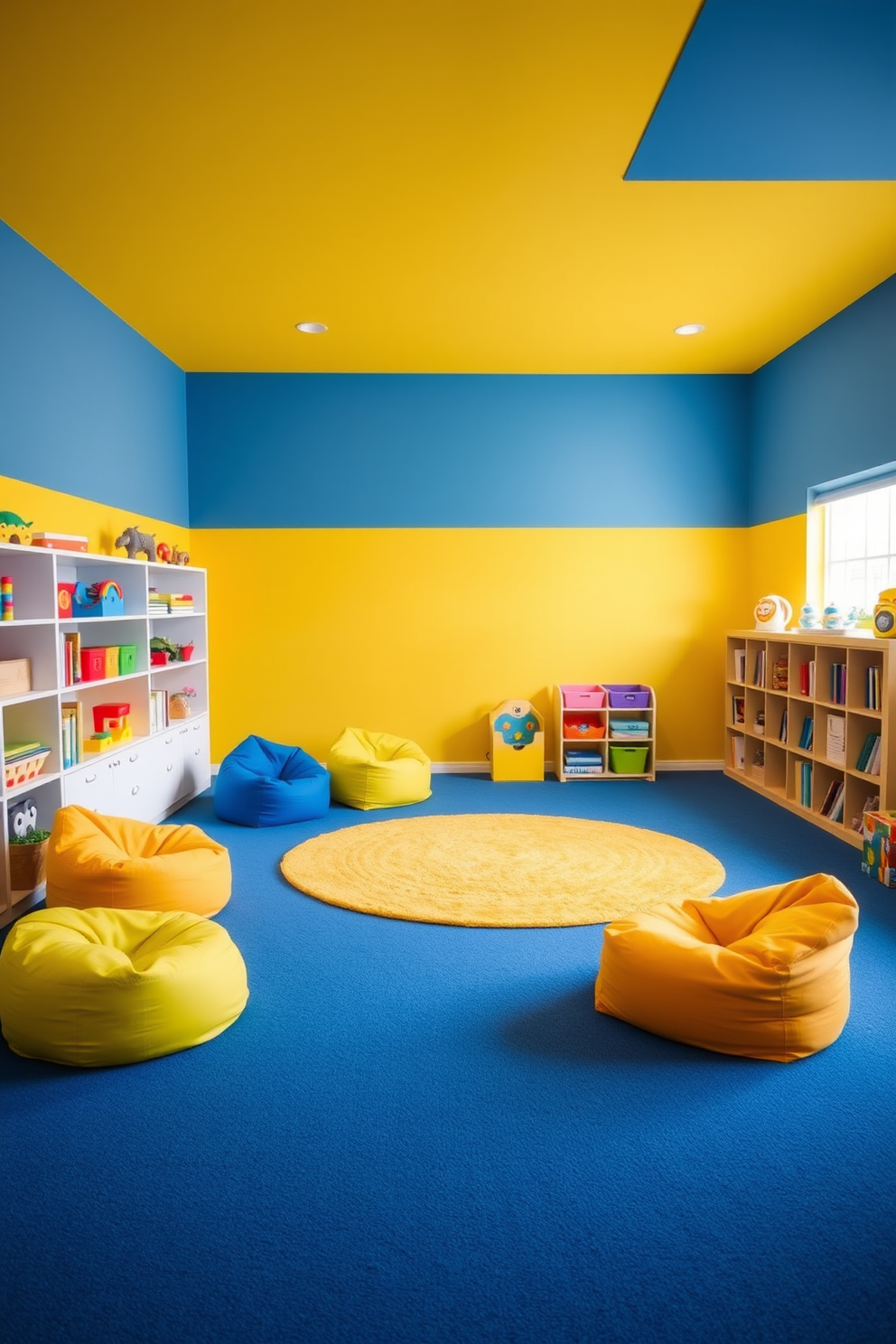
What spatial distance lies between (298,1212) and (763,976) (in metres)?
1.45

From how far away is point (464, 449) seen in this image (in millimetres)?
7246

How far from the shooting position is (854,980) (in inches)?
130

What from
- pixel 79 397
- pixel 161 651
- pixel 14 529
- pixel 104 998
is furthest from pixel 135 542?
pixel 104 998

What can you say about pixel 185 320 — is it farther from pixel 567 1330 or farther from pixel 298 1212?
pixel 567 1330

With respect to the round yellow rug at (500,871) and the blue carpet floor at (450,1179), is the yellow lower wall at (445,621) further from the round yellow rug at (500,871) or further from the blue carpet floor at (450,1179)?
the blue carpet floor at (450,1179)

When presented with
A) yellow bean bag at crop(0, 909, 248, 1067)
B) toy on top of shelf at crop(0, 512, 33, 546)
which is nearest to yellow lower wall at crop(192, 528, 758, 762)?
toy on top of shelf at crop(0, 512, 33, 546)

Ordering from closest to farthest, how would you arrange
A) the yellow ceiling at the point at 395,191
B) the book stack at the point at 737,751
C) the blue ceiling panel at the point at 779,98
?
the yellow ceiling at the point at 395,191
the blue ceiling panel at the point at 779,98
the book stack at the point at 737,751

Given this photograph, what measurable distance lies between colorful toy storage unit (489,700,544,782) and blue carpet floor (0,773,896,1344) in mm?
3701

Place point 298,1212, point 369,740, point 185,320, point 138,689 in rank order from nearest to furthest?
1. point 298,1212
2. point 138,689
3. point 185,320
4. point 369,740

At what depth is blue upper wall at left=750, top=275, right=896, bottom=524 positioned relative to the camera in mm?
5285

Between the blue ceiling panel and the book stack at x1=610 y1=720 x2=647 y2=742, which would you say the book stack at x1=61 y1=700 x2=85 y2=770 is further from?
the book stack at x1=610 y1=720 x2=647 y2=742

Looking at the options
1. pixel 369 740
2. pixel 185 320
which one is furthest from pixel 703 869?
Answer: pixel 185 320

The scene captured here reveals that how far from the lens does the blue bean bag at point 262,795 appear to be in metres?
5.48

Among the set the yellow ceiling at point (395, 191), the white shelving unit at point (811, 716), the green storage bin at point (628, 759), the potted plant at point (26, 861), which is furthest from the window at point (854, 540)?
the potted plant at point (26, 861)
